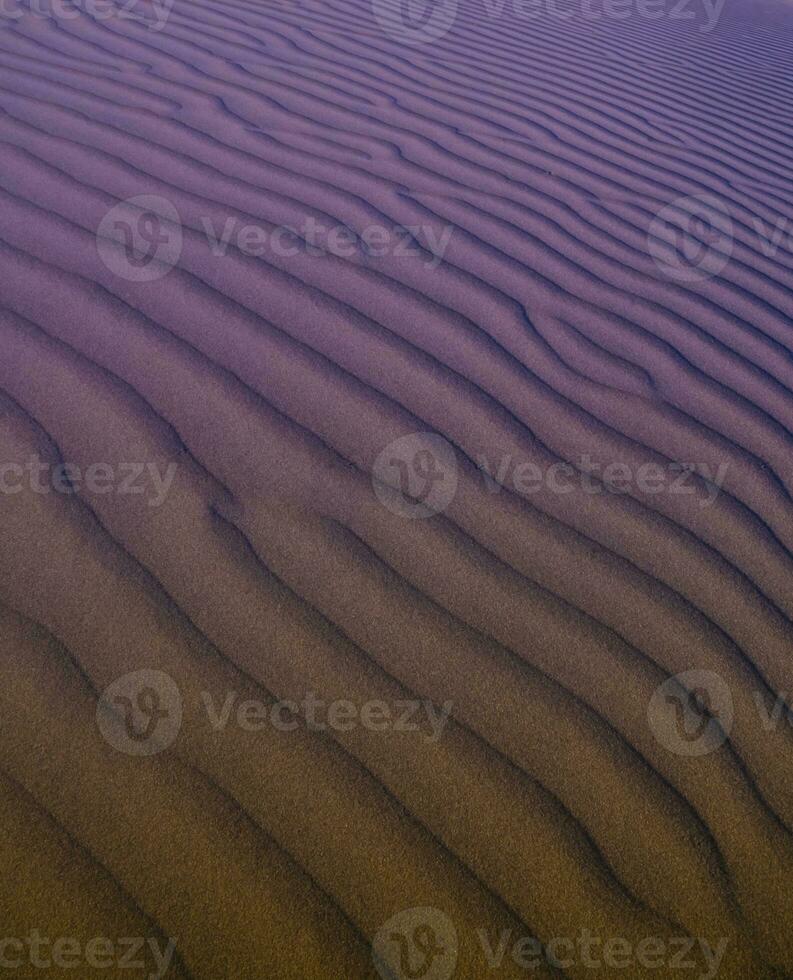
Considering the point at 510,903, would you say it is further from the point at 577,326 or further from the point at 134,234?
the point at 134,234

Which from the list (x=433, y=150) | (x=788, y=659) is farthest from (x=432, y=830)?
(x=433, y=150)

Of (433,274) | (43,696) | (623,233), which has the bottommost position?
(43,696)

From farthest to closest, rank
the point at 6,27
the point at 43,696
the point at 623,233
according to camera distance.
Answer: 1. the point at 6,27
2. the point at 623,233
3. the point at 43,696

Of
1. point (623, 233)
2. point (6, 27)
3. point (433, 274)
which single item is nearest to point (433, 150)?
point (623, 233)

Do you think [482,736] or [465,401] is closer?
[482,736]

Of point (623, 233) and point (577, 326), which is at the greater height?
point (623, 233)

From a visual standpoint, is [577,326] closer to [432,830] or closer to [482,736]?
[482,736]

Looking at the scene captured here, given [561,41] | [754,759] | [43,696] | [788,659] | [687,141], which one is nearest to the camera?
[43,696]
